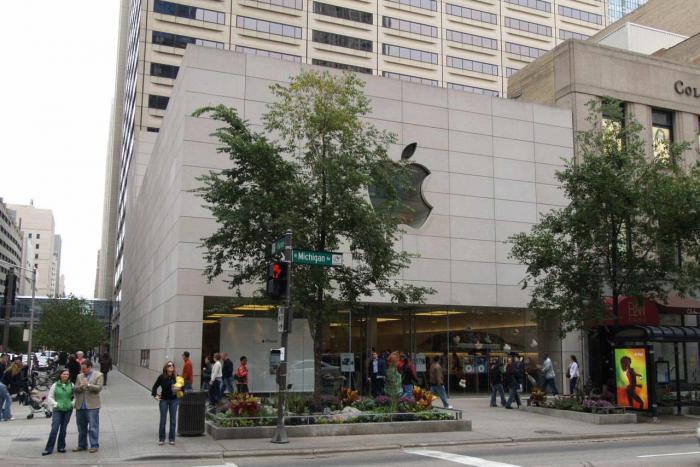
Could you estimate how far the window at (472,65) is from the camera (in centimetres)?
7562

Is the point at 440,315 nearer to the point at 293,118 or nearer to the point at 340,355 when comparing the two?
the point at 340,355

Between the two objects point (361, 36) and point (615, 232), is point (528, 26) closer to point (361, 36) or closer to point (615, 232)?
point (361, 36)

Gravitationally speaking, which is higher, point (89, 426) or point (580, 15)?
point (580, 15)

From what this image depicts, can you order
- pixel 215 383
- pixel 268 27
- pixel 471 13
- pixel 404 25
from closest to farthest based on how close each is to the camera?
pixel 215 383 → pixel 268 27 → pixel 404 25 → pixel 471 13

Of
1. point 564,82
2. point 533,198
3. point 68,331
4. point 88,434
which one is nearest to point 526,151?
point 533,198

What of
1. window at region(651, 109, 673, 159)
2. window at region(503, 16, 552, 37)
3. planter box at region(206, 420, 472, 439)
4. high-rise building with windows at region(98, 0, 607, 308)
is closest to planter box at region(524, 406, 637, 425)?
planter box at region(206, 420, 472, 439)

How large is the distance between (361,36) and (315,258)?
199ft

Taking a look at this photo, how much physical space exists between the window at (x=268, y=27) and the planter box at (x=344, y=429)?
56766 mm

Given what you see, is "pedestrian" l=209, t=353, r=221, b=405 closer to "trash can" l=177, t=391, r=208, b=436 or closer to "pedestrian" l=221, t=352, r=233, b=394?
"pedestrian" l=221, t=352, r=233, b=394

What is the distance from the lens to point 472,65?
76.6 m

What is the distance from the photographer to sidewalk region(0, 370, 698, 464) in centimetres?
1297

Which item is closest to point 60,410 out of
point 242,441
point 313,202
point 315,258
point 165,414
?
point 165,414

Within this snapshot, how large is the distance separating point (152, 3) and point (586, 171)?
54380mm

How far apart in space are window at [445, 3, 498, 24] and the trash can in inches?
2715
